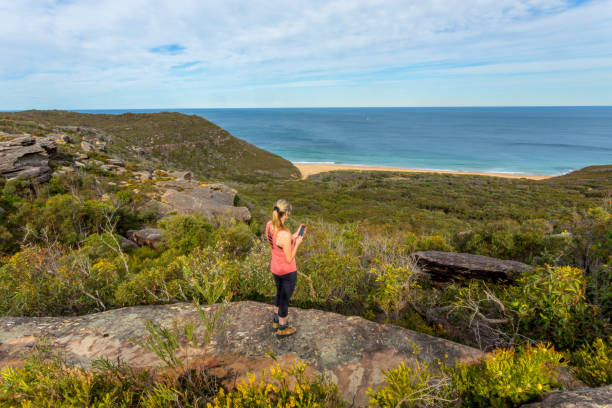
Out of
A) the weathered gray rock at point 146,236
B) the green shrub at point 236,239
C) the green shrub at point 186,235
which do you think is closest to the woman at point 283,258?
the green shrub at point 236,239

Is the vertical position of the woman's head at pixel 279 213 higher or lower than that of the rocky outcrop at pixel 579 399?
higher

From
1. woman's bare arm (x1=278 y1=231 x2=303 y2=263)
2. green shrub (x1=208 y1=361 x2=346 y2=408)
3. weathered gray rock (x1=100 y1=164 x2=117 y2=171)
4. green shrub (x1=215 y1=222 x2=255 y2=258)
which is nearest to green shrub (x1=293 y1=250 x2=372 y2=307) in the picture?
woman's bare arm (x1=278 y1=231 x2=303 y2=263)

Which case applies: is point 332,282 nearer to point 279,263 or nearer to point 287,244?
point 279,263

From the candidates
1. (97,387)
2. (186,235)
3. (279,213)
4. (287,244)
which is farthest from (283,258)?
(186,235)

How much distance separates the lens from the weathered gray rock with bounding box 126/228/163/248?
31.4ft

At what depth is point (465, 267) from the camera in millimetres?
5977

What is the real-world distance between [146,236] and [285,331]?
8413 mm

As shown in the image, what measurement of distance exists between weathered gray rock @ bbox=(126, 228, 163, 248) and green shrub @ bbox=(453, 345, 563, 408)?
9593 millimetres

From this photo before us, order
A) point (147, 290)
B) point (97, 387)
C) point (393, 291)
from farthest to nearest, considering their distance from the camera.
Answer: point (147, 290) → point (393, 291) → point (97, 387)

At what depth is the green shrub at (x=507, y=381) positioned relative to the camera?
2283mm

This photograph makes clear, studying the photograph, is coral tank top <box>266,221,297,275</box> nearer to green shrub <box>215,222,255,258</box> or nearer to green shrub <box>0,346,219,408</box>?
green shrub <box>0,346,219,408</box>

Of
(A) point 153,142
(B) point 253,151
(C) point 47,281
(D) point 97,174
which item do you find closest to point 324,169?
(B) point 253,151

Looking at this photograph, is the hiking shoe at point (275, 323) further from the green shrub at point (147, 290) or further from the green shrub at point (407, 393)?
the green shrub at point (147, 290)

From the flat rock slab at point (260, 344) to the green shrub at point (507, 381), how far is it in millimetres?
427
